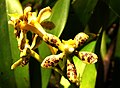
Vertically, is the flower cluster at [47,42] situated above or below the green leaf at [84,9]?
below

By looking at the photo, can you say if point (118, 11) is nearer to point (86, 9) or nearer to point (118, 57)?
point (86, 9)

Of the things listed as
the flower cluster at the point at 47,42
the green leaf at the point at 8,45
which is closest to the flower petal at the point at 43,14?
the flower cluster at the point at 47,42

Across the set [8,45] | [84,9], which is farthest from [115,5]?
[8,45]

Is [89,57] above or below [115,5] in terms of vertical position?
below

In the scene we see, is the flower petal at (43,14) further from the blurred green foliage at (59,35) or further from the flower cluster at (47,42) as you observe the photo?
the blurred green foliage at (59,35)

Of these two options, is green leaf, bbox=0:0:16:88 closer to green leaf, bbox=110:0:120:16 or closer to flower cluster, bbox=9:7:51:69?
flower cluster, bbox=9:7:51:69

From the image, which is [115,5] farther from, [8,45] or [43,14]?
[8,45]

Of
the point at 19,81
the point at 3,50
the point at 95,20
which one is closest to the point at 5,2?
the point at 3,50
